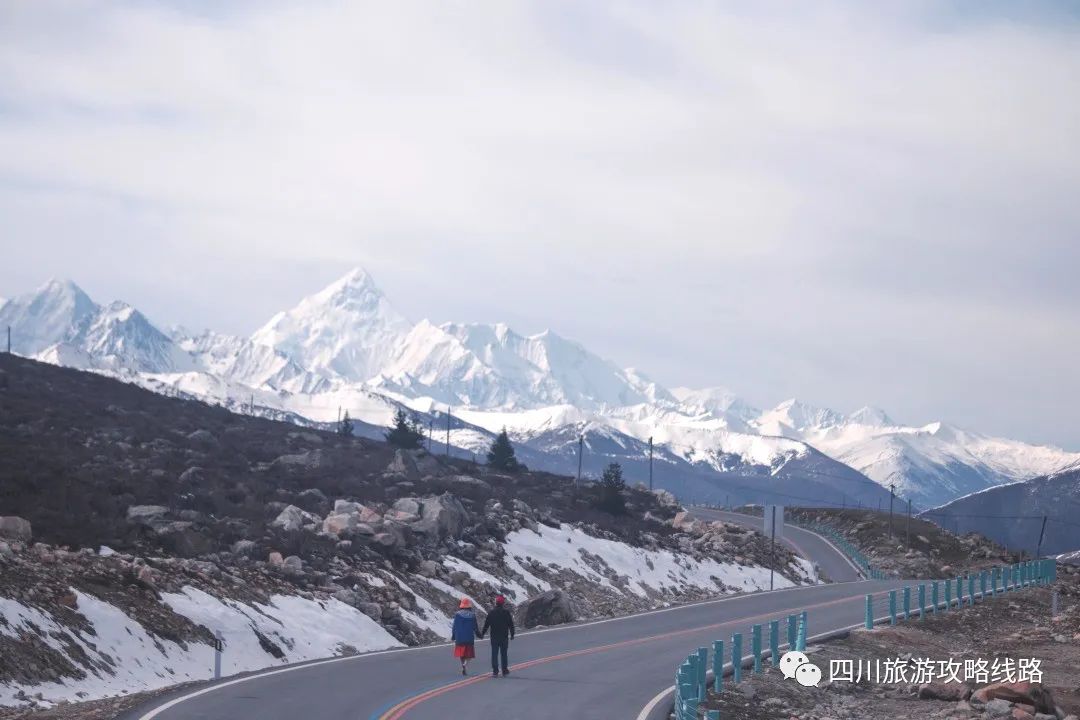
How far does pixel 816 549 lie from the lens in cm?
7869

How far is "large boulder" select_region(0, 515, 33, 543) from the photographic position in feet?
98.2

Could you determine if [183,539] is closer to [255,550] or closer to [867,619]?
[255,550]

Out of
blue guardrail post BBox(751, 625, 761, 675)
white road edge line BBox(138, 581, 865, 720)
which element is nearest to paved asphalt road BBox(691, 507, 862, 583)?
white road edge line BBox(138, 581, 865, 720)

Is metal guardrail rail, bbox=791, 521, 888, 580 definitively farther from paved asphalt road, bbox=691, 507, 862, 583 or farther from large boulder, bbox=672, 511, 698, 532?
large boulder, bbox=672, 511, 698, 532

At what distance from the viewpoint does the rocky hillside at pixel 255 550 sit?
2459 centimetres

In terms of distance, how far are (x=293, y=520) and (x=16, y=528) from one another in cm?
1183

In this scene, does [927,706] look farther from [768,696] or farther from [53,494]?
[53,494]

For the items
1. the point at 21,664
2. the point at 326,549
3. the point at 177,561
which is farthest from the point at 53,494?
the point at 21,664

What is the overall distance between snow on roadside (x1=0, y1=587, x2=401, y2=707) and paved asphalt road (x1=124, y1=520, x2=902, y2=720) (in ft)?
5.94

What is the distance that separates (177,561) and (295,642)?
4.40 metres

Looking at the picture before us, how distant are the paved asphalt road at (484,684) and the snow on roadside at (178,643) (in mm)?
1810

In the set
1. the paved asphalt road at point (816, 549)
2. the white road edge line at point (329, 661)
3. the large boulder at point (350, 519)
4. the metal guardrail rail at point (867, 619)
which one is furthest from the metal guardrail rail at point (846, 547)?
the large boulder at point (350, 519)

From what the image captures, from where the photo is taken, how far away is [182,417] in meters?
72.4

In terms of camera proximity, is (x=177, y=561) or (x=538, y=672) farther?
(x=177, y=561)
